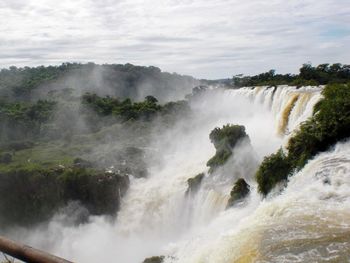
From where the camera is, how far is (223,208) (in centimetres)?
1759

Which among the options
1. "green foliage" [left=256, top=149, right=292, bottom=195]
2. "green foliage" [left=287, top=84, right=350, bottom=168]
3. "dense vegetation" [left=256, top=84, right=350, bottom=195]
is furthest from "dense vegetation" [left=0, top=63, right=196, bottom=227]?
"green foliage" [left=287, top=84, right=350, bottom=168]

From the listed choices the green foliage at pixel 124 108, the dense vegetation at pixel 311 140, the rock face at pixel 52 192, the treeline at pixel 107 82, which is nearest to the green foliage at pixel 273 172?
the dense vegetation at pixel 311 140

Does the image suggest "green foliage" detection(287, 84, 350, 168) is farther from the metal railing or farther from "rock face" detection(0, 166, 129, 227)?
"rock face" detection(0, 166, 129, 227)

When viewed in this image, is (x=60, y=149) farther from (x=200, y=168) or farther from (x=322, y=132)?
(x=322, y=132)

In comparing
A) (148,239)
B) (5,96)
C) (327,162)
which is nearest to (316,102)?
(327,162)

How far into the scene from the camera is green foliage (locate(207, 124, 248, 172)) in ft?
71.8

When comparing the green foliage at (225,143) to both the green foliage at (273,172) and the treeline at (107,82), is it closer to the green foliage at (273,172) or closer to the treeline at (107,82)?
the green foliage at (273,172)

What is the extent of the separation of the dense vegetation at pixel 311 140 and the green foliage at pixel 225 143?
6494 mm

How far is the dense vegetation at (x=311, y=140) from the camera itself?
44.0 ft

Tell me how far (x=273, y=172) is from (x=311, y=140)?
1665 mm

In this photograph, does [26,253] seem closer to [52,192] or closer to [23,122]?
[52,192]

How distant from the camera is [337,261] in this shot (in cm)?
707

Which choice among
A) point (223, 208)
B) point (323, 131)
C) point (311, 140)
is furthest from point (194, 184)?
point (323, 131)

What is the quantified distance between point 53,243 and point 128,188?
5797mm
